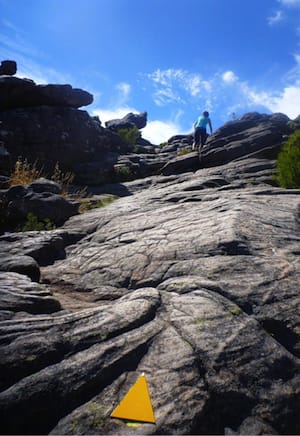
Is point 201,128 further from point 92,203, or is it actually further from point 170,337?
point 170,337

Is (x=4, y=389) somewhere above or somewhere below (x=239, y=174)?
below

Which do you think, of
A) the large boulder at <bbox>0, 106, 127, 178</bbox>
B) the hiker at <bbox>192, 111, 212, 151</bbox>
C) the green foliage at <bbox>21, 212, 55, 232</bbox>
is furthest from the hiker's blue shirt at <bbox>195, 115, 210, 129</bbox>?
Result: the green foliage at <bbox>21, 212, 55, 232</bbox>

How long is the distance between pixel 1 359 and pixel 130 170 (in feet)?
52.9

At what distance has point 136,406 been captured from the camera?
2414 mm

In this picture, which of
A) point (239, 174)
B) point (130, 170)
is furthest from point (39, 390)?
point (130, 170)

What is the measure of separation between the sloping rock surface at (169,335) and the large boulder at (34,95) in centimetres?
1701

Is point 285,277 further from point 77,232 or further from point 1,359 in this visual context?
point 77,232

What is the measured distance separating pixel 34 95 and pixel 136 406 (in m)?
21.9

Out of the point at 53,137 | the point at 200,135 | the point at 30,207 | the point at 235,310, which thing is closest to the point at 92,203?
the point at 30,207

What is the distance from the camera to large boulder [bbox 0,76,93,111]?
63.1 ft

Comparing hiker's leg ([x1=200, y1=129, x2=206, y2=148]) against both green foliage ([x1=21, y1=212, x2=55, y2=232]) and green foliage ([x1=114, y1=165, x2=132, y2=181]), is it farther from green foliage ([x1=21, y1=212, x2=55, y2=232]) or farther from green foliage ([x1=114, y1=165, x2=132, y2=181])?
green foliage ([x1=21, y1=212, x2=55, y2=232])

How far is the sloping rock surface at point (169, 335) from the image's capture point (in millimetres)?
2426

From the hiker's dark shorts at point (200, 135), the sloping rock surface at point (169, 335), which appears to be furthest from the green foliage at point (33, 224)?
the hiker's dark shorts at point (200, 135)

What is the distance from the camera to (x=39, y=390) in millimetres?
2484
